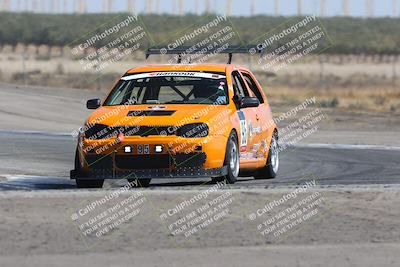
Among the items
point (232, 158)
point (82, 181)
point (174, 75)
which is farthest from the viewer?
point (174, 75)

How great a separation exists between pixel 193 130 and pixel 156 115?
0.50 m

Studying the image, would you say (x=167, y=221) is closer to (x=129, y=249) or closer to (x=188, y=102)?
(x=129, y=249)

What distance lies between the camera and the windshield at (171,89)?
611 inches

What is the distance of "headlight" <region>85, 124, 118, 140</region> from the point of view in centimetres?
1438

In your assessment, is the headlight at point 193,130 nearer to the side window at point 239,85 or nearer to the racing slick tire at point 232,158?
the racing slick tire at point 232,158

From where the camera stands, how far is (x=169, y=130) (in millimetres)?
14297

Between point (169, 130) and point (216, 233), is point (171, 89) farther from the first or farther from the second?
point (216, 233)

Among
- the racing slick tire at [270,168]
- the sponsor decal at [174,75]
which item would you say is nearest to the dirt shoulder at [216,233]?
the sponsor decal at [174,75]

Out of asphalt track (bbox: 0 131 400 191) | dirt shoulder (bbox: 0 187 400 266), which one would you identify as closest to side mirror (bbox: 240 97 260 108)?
asphalt track (bbox: 0 131 400 191)

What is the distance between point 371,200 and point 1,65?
59479 millimetres

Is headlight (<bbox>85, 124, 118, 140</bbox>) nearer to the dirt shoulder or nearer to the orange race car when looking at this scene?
the orange race car

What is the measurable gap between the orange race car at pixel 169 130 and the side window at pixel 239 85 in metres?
0.07

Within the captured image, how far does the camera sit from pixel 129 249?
955 centimetres

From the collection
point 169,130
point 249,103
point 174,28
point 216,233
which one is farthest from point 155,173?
point 174,28
